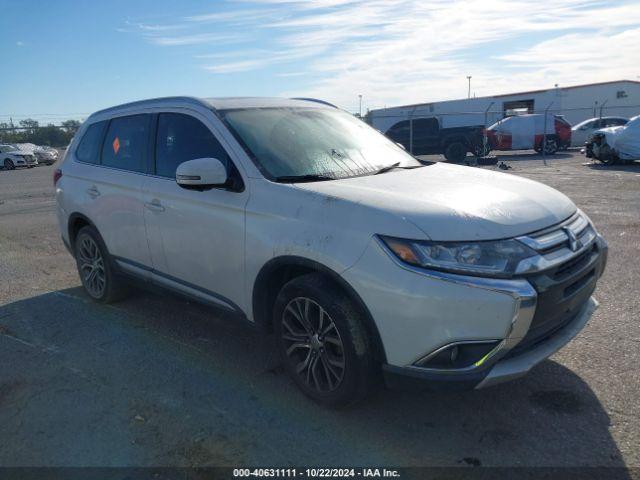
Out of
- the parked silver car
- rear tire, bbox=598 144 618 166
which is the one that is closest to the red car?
rear tire, bbox=598 144 618 166

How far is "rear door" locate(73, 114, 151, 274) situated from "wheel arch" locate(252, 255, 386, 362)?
140 centimetres

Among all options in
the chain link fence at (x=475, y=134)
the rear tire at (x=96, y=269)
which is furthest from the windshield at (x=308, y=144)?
the chain link fence at (x=475, y=134)

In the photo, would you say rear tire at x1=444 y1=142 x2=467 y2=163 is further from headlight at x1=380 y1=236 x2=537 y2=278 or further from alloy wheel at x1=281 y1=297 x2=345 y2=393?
headlight at x1=380 y1=236 x2=537 y2=278

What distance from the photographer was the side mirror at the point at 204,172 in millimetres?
3498

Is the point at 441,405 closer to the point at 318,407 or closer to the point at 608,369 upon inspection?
the point at 318,407

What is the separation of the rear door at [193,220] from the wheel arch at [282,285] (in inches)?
7.5

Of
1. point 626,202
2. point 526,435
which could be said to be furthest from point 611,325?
point 626,202

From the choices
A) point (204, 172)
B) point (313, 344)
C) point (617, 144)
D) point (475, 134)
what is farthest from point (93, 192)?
point (475, 134)

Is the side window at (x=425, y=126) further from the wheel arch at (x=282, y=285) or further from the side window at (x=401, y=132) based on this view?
the wheel arch at (x=282, y=285)

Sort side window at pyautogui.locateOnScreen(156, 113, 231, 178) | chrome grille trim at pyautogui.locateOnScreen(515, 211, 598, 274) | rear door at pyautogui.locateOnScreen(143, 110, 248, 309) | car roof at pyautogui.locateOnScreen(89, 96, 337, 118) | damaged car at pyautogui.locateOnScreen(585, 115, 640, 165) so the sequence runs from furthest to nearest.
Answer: damaged car at pyautogui.locateOnScreen(585, 115, 640, 165) → car roof at pyautogui.locateOnScreen(89, 96, 337, 118) → side window at pyautogui.locateOnScreen(156, 113, 231, 178) → rear door at pyautogui.locateOnScreen(143, 110, 248, 309) → chrome grille trim at pyautogui.locateOnScreen(515, 211, 598, 274)

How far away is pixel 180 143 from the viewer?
420cm

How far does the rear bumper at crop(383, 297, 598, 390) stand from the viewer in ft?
9.02

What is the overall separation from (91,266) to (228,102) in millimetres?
2328

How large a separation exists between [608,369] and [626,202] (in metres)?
7.75
